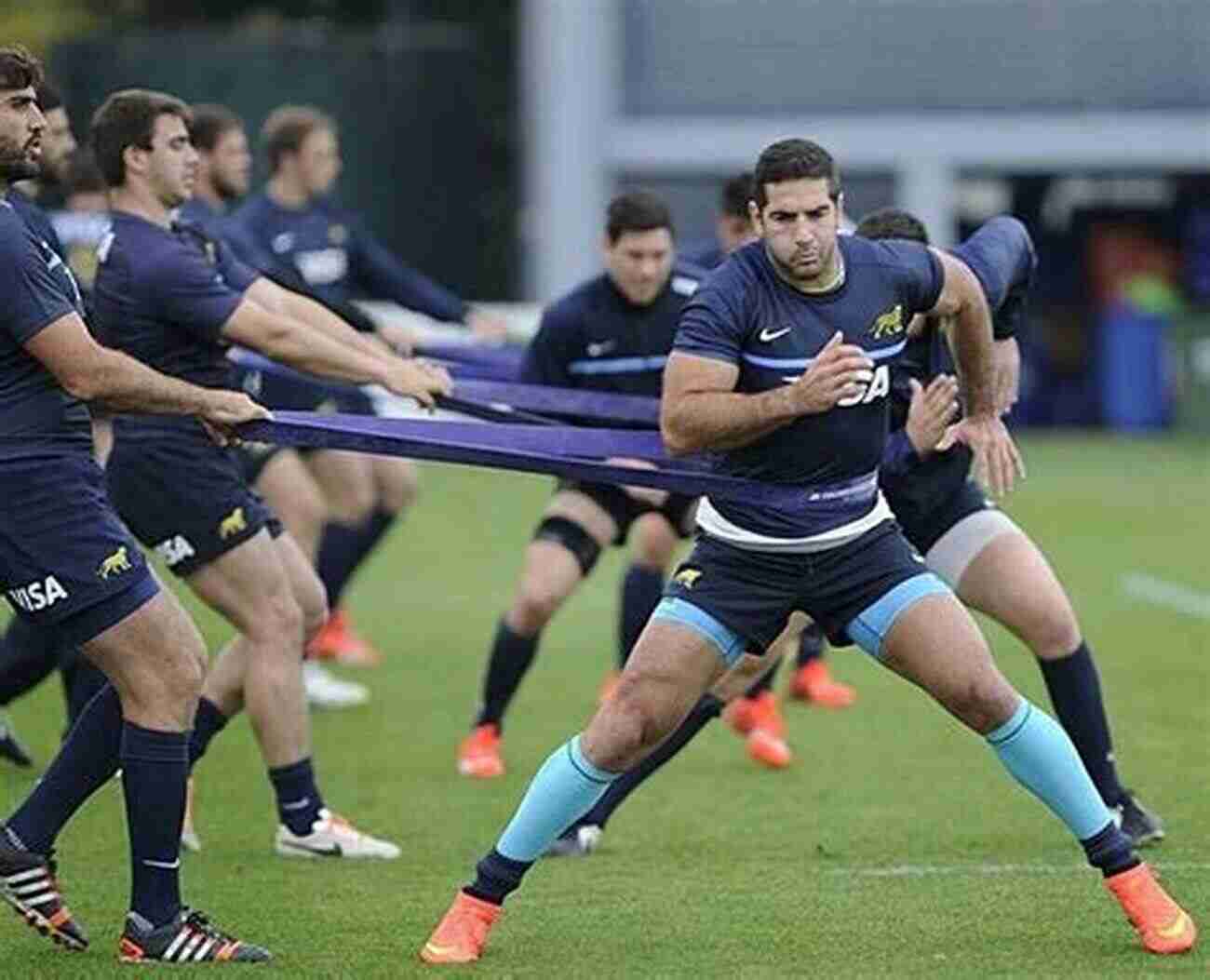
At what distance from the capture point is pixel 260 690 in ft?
34.3

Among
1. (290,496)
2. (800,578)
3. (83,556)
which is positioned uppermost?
(83,556)

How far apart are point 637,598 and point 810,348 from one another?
4.61 m

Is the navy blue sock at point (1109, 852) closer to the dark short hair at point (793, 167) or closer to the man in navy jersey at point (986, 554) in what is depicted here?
the man in navy jersey at point (986, 554)

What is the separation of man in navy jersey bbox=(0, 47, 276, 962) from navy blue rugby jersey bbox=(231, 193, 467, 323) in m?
5.78

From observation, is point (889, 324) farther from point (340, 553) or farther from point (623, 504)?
point (340, 553)

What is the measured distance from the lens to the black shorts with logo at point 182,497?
10.3m

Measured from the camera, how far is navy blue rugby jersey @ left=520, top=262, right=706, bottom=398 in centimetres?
1221

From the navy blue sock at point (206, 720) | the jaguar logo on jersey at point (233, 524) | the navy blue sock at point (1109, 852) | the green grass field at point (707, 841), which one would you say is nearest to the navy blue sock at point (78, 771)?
the green grass field at point (707, 841)

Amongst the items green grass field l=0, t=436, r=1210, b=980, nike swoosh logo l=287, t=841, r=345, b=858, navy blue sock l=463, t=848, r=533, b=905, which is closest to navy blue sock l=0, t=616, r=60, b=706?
green grass field l=0, t=436, r=1210, b=980

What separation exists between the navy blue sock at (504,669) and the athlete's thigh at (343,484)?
2.55 meters

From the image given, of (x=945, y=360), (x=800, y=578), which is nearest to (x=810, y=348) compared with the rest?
(x=800, y=578)

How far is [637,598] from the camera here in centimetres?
1298

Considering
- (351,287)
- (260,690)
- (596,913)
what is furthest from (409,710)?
(596,913)

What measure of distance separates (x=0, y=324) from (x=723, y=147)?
22853mm
